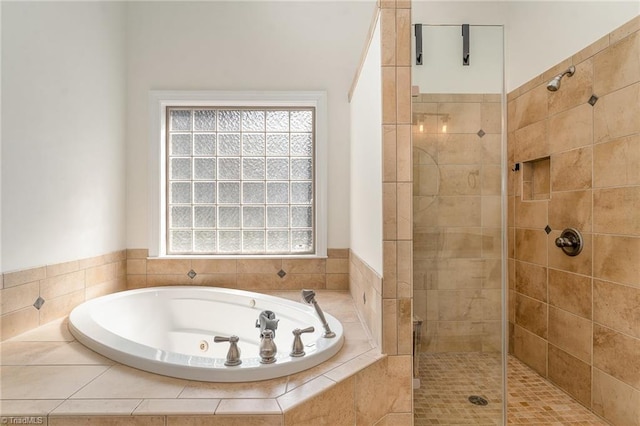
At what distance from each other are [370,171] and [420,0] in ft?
6.40

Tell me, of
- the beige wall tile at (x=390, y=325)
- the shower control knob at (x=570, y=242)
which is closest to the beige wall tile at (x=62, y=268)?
the beige wall tile at (x=390, y=325)

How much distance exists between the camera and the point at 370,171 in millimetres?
1748

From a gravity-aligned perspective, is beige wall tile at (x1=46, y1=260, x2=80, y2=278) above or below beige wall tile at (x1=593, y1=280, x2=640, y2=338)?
above

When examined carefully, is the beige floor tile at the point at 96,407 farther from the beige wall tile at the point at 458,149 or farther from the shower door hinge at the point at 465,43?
the shower door hinge at the point at 465,43

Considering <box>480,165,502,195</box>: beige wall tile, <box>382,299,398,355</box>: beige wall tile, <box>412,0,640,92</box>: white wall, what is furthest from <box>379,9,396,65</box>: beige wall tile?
<box>382,299,398,355</box>: beige wall tile

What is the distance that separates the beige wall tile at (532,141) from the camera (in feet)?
7.61

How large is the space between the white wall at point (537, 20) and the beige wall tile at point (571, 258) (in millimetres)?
1102

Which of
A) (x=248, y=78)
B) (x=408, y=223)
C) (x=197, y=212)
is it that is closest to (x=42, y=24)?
(x=248, y=78)

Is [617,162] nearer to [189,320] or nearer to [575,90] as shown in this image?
[575,90]

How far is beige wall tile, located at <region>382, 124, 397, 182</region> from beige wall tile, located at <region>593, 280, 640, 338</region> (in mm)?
1429

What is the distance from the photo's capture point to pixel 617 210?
1818mm

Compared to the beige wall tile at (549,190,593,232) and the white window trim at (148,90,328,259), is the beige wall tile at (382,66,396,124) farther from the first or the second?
the beige wall tile at (549,190,593,232)

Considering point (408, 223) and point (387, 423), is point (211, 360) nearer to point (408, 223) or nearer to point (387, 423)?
point (387, 423)

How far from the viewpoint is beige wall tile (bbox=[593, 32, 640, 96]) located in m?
1.73
